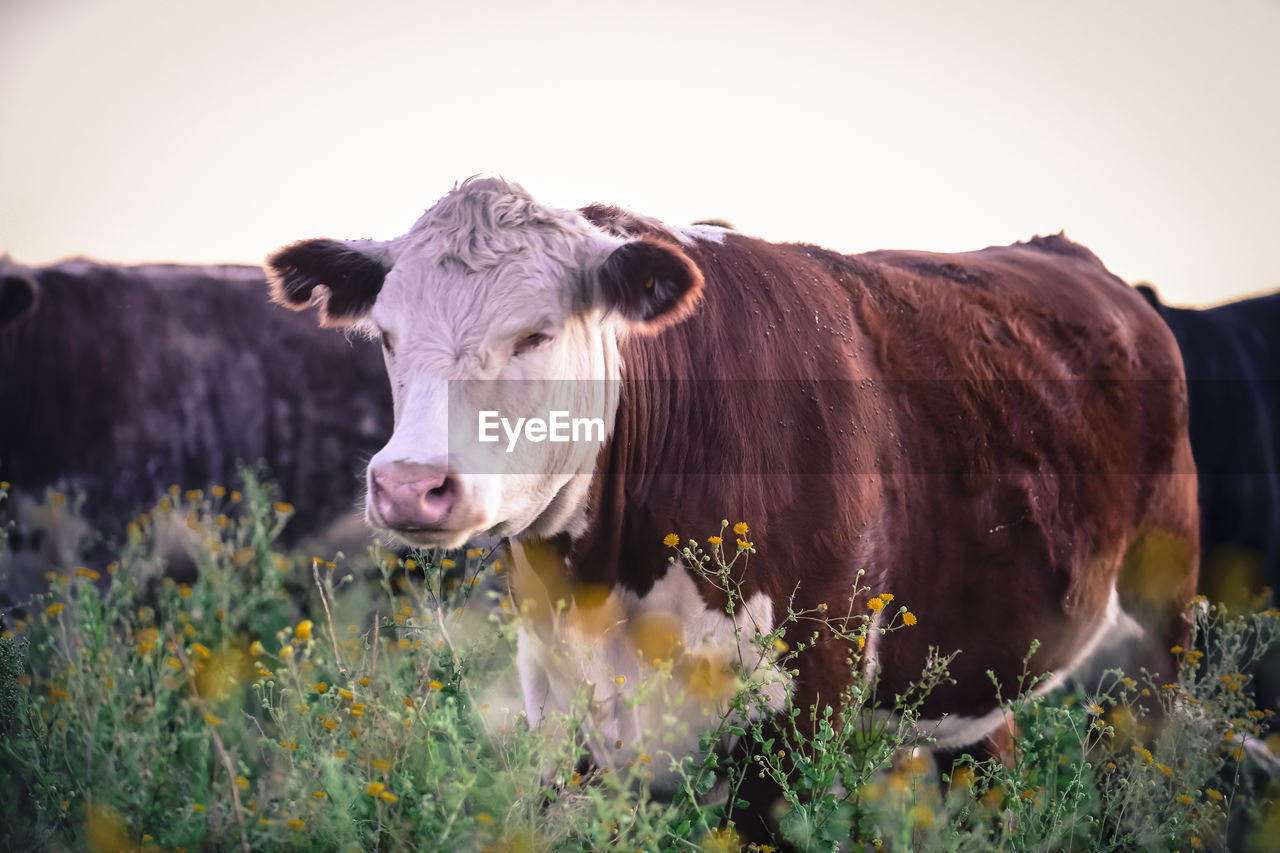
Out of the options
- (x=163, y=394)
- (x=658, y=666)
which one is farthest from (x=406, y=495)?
(x=163, y=394)

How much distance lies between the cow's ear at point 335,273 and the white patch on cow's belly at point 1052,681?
2545 mm

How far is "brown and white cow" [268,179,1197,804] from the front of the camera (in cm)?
278

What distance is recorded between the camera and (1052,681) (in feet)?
13.4

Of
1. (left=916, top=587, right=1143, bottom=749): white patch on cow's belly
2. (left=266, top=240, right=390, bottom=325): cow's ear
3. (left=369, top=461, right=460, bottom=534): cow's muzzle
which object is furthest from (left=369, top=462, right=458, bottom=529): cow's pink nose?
(left=916, top=587, right=1143, bottom=749): white patch on cow's belly

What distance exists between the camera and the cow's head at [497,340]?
2559 mm

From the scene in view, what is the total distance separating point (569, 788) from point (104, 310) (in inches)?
208

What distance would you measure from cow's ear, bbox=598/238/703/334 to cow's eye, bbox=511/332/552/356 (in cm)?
22

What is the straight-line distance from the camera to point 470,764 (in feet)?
9.29

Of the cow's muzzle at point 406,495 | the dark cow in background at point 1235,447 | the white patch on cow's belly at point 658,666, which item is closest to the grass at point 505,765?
the white patch on cow's belly at point 658,666

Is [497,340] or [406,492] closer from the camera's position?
[406,492]

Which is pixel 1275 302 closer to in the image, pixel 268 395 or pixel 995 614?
pixel 995 614

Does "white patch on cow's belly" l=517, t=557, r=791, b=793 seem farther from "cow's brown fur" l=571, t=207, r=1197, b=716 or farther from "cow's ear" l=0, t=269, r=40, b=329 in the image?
"cow's ear" l=0, t=269, r=40, b=329

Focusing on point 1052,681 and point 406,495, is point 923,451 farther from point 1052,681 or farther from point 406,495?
point 406,495

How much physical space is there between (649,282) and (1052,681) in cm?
258
